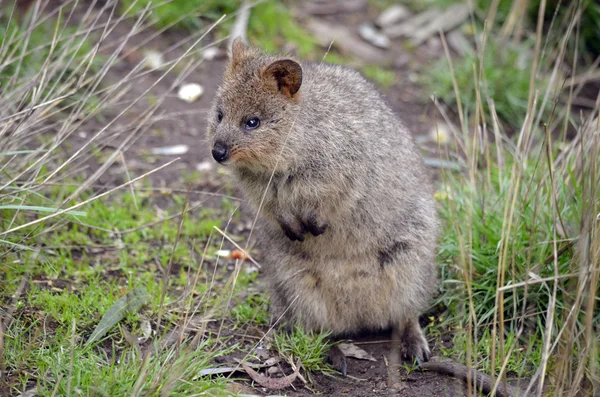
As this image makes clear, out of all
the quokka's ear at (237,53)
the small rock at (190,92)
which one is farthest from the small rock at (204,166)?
the quokka's ear at (237,53)

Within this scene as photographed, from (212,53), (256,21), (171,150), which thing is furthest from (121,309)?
(256,21)

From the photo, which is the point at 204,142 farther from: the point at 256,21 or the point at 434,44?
the point at 434,44

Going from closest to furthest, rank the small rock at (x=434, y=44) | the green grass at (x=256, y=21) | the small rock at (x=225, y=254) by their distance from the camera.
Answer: the small rock at (x=225, y=254)
the green grass at (x=256, y=21)
the small rock at (x=434, y=44)

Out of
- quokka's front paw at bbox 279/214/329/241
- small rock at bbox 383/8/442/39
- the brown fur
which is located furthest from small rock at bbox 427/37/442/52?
quokka's front paw at bbox 279/214/329/241

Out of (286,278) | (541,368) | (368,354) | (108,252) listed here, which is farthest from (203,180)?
(541,368)

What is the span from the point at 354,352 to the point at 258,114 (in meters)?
1.64

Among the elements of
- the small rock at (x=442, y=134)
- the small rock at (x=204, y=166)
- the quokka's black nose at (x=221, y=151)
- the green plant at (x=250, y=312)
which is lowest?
the green plant at (x=250, y=312)

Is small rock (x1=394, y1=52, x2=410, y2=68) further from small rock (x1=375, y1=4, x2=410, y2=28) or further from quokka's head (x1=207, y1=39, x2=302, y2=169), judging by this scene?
quokka's head (x1=207, y1=39, x2=302, y2=169)

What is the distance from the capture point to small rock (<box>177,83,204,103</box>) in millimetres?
7164

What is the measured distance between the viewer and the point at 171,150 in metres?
6.69

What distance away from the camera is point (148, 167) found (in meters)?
6.43

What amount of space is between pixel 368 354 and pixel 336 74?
1.79 m

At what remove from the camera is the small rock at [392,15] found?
29.2 ft

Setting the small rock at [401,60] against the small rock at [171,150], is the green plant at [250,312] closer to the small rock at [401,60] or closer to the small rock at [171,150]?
the small rock at [171,150]
